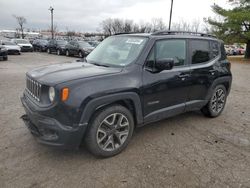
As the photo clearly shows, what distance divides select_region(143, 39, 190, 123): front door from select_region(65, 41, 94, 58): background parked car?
15352mm

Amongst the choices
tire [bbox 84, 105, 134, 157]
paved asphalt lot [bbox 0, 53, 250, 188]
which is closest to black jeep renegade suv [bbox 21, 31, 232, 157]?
tire [bbox 84, 105, 134, 157]

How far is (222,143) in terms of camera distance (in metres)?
3.77

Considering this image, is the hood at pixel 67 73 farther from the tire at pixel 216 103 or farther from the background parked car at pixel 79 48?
the background parked car at pixel 79 48

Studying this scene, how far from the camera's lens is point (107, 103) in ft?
9.78

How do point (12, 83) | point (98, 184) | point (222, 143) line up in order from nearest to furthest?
point (98, 184)
point (222, 143)
point (12, 83)

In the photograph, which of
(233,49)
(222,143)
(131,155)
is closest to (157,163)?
(131,155)

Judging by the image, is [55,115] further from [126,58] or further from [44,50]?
[44,50]

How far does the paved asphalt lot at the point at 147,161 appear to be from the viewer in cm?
272

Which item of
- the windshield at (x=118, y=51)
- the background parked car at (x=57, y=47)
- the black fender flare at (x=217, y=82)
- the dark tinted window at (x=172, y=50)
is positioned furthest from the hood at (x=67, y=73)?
the background parked car at (x=57, y=47)

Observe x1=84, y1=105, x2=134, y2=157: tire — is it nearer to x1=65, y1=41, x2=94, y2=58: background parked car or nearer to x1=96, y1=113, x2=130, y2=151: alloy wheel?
x1=96, y1=113, x2=130, y2=151: alloy wheel

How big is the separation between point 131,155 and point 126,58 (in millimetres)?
1529

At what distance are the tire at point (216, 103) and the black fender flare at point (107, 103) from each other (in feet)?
7.04

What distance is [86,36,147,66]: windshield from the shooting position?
3.52 m

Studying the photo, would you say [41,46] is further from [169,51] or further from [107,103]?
[107,103]
